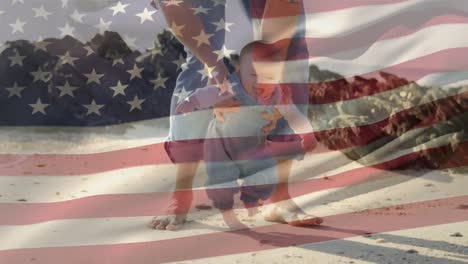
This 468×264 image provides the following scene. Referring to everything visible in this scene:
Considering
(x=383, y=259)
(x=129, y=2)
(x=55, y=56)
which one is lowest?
(x=383, y=259)

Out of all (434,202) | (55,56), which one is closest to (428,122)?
(434,202)

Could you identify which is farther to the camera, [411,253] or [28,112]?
[28,112]

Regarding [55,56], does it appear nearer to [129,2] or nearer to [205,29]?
[129,2]

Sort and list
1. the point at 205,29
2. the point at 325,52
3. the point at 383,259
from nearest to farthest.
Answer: the point at 383,259, the point at 205,29, the point at 325,52

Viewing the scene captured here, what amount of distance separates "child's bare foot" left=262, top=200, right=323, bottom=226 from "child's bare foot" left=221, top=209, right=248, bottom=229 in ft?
0.23

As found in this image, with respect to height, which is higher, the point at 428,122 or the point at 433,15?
the point at 433,15

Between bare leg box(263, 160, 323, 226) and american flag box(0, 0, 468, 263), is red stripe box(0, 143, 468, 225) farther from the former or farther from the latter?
bare leg box(263, 160, 323, 226)

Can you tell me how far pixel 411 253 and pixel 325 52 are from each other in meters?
0.60

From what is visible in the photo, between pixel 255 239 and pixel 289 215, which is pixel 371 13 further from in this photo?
pixel 255 239

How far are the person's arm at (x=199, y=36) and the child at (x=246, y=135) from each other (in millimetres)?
34

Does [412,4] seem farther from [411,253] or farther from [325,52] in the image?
[411,253]

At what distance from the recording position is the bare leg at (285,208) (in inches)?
72.3

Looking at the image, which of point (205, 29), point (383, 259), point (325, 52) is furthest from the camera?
point (325, 52)

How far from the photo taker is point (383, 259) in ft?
5.46
